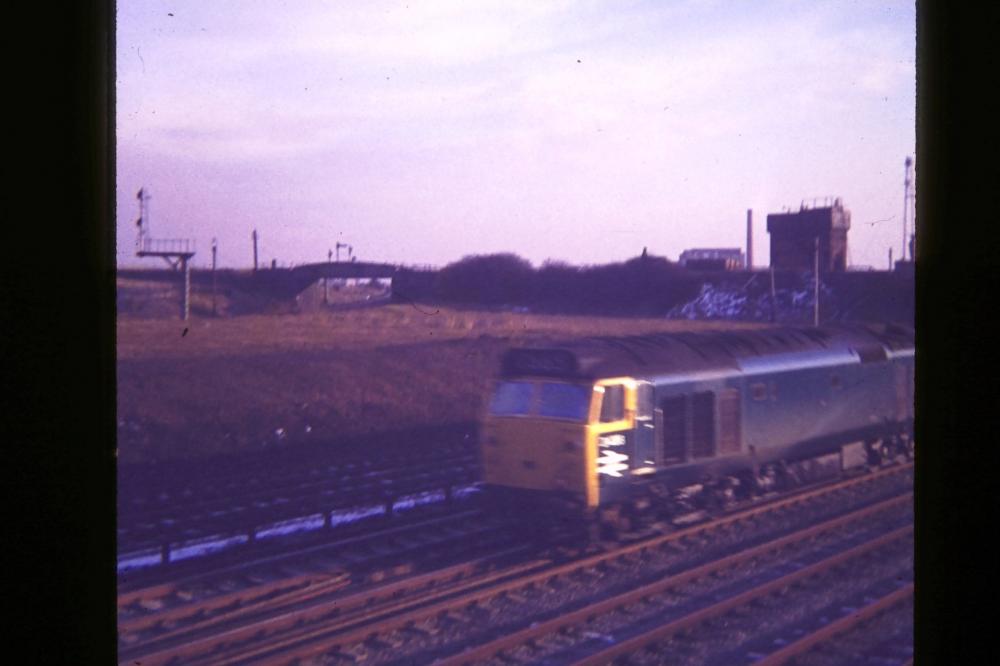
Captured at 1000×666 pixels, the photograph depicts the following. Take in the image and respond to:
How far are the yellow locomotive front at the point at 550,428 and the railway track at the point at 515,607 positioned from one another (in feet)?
3.03

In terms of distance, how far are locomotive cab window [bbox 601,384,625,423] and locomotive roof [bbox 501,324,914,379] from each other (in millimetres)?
194

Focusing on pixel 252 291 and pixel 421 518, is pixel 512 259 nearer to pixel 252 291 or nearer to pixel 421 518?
pixel 252 291

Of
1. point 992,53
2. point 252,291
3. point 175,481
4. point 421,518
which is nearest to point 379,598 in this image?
point 421,518

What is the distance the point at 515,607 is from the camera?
915 centimetres

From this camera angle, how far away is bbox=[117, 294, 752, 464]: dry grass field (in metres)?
19.0

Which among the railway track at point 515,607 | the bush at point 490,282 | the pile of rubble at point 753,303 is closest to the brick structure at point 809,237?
the pile of rubble at point 753,303

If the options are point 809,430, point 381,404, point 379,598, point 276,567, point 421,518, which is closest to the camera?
point 379,598

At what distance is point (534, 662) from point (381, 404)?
1503 cm

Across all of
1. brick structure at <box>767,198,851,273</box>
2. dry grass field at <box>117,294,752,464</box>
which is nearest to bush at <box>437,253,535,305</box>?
dry grass field at <box>117,294,752,464</box>

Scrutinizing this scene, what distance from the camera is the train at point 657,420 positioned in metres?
10.7

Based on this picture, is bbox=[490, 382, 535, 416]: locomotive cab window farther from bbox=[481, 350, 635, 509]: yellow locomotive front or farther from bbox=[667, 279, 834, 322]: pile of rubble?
bbox=[667, 279, 834, 322]: pile of rubble

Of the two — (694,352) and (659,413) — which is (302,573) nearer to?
(659,413)

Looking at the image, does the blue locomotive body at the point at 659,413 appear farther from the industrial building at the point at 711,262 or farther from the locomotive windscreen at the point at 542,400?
the industrial building at the point at 711,262

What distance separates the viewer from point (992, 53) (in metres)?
2.04
